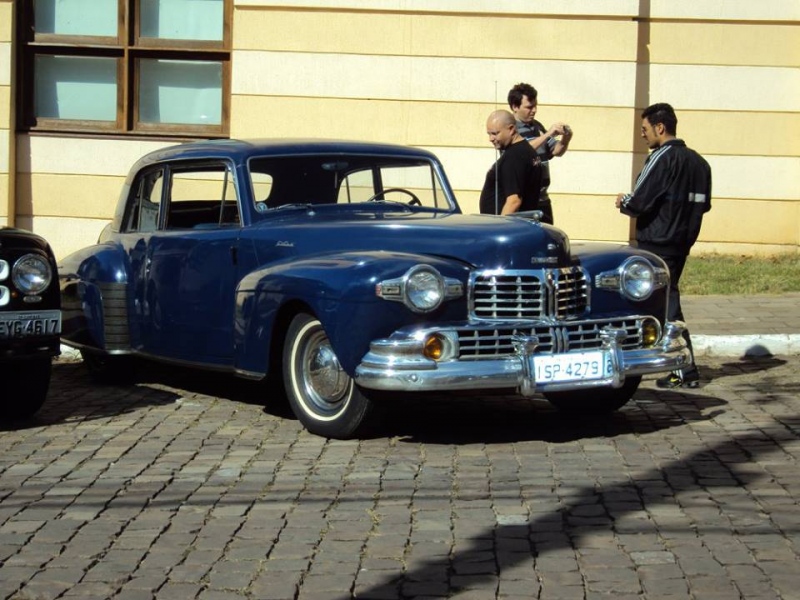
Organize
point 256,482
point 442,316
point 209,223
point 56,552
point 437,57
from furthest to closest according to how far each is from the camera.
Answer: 1. point 437,57
2. point 209,223
3. point 442,316
4. point 256,482
5. point 56,552

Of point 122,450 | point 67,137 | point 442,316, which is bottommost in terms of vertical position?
point 122,450

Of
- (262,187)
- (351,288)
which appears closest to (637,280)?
(351,288)

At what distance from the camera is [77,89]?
47.3 ft

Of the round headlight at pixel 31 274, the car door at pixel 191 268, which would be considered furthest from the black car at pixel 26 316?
the car door at pixel 191 268

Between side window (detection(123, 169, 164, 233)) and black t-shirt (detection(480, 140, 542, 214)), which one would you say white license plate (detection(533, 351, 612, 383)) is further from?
side window (detection(123, 169, 164, 233))

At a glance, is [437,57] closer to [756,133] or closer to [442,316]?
[756,133]

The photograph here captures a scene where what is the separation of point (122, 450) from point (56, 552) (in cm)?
189

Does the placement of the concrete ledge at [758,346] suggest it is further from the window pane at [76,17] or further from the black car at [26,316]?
the window pane at [76,17]

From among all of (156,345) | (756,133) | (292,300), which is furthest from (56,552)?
(756,133)

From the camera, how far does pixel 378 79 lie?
45.6 ft

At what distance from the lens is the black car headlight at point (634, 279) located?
7410 mm

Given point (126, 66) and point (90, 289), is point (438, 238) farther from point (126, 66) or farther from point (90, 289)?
point (126, 66)

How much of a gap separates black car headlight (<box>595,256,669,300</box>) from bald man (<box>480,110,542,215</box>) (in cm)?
159

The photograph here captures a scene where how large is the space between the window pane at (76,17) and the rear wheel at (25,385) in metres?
7.28
